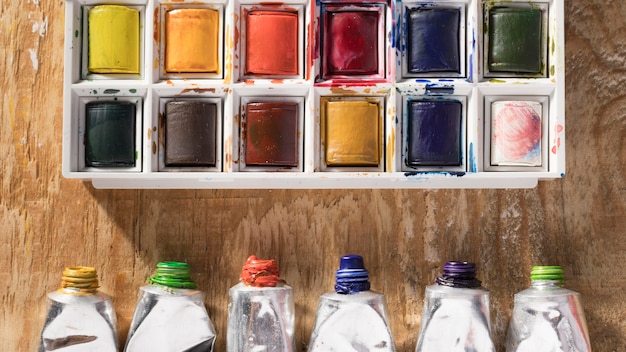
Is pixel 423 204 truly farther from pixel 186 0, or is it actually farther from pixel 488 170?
pixel 186 0

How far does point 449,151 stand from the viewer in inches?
42.9

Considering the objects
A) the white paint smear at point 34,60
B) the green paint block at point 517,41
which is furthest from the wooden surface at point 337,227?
the green paint block at point 517,41

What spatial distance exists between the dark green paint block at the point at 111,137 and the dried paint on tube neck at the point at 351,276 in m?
0.31

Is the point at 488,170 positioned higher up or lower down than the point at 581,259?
higher up

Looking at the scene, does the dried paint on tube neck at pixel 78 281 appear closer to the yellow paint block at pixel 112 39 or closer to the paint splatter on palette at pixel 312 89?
the paint splatter on palette at pixel 312 89

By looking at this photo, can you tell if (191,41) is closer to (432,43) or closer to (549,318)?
(432,43)

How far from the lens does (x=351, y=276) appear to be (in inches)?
43.1

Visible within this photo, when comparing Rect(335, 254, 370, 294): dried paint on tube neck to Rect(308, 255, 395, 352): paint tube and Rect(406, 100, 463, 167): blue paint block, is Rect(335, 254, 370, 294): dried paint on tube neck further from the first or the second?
Rect(406, 100, 463, 167): blue paint block

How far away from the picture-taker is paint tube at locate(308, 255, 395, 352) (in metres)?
1.08

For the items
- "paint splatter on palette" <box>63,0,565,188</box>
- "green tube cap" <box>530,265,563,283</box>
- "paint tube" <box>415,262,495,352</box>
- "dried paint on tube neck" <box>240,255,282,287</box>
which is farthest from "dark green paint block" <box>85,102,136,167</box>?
"green tube cap" <box>530,265,563,283</box>

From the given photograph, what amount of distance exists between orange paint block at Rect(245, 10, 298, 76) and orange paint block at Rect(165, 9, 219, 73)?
0.16ft

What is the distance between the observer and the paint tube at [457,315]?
42.5 inches

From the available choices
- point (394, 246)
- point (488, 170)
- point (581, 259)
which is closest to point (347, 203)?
point (394, 246)

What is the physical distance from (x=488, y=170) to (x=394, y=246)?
18 cm
